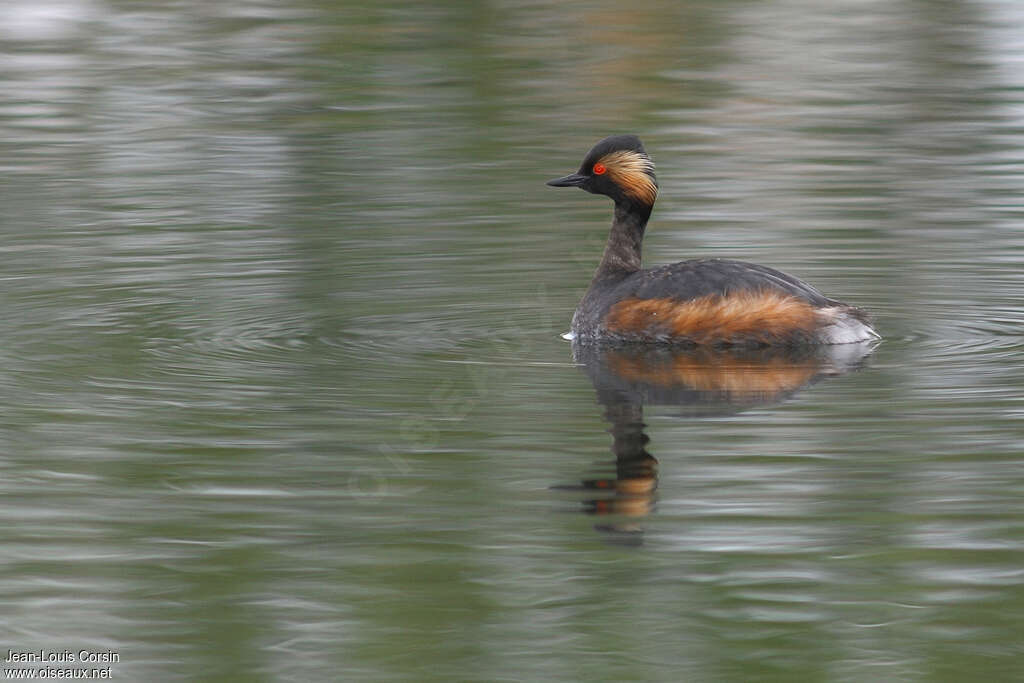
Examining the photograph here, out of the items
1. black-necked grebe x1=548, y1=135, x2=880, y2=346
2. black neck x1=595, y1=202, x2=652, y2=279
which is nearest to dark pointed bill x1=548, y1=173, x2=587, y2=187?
black neck x1=595, y1=202, x2=652, y2=279

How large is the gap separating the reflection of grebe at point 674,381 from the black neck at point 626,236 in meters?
1.15

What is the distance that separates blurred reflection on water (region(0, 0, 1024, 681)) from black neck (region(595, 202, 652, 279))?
589mm

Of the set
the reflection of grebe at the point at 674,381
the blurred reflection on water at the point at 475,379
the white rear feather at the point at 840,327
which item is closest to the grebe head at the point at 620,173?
the blurred reflection on water at the point at 475,379

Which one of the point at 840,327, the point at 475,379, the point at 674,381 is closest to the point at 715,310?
the point at 840,327

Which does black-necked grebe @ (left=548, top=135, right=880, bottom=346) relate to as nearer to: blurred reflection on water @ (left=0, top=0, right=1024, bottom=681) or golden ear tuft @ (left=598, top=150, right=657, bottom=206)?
blurred reflection on water @ (left=0, top=0, right=1024, bottom=681)

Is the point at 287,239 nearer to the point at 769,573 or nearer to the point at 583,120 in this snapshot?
the point at 583,120

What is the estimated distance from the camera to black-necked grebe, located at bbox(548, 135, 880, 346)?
10.8 meters

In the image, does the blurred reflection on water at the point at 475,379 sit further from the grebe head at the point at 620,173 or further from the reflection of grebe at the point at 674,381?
the grebe head at the point at 620,173

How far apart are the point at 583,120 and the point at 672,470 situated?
1181cm

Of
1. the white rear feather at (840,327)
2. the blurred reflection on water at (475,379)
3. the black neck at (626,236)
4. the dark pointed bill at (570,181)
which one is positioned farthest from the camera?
the black neck at (626,236)

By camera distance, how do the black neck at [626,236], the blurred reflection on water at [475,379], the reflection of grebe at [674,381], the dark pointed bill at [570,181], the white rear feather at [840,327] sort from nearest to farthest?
the blurred reflection on water at [475,379] → the reflection of grebe at [674,381] → the white rear feather at [840,327] → the dark pointed bill at [570,181] → the black neck at [626,236]

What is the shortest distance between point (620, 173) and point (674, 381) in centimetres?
239

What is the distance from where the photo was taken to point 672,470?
816cm

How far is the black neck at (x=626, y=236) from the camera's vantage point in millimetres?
12320
